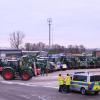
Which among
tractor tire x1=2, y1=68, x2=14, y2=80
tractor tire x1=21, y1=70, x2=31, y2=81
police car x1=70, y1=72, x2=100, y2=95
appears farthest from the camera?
tractor tire x1=2, y1=68, x2=14, y2=80

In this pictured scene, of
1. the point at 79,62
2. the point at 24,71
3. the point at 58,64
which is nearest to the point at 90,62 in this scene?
the point at 79,62

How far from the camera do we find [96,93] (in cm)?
2680

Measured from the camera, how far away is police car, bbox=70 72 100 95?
26.0 metres

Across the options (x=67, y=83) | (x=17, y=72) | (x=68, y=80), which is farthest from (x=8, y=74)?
(x=68, y=80)

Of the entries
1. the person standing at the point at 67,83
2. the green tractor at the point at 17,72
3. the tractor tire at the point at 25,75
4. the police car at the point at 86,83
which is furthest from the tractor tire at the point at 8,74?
the police car at the point at 86,83

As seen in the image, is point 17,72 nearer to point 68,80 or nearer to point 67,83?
point 67,83

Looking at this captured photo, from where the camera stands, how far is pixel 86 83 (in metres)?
26.2

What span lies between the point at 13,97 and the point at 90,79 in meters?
5.61

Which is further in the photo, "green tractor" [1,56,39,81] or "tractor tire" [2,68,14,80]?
"tractor tire" [2,68,14,80]

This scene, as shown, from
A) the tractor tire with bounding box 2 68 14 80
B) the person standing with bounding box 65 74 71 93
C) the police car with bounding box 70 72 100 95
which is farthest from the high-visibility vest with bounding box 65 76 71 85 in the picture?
the tractor tire with bounding box 2 68 14 80

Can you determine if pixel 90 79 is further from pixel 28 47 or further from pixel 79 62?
pixel 28 47

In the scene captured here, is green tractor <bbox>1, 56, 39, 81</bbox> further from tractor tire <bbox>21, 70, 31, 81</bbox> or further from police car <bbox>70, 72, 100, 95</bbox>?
police car <bbox>70, 72, 100, 95</bbox>

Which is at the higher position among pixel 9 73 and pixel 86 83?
pixel 9 73

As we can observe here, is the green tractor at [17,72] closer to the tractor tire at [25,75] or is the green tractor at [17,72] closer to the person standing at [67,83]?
the tractor tire at [25,75]
